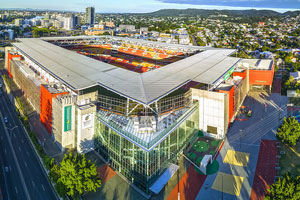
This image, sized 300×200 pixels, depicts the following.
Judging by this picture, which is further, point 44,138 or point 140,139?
point 44,138

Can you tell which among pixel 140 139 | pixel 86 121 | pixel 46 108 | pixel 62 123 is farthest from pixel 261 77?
pixel 46 108

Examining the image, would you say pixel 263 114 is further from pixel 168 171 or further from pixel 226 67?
pixel 168 171

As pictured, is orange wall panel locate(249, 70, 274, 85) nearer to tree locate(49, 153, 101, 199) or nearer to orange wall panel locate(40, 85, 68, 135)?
orange wall panel locate(40, 85, 68, 135)

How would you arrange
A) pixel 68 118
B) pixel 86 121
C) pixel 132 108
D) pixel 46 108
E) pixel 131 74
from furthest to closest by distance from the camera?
pixel 131 74, pixel 46 108, pixel 132 108, pixel 68 118, pixel 86 121

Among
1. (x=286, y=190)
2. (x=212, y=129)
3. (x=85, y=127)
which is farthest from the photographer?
(x=212, y=129)

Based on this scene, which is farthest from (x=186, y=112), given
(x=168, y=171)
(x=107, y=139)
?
(x=107, y=139)

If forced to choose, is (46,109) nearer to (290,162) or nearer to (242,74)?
(290,162)

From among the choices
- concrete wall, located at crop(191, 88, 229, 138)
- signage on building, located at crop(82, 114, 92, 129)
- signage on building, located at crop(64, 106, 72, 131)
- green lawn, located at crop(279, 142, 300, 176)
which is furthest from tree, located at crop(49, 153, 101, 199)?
green lawn, located at crop(279, 142, 300, 176)
